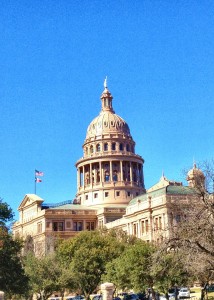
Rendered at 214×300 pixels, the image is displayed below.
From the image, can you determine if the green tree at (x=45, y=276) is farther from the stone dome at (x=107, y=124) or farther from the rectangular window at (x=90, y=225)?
the stone dome at (x=107, y=124)

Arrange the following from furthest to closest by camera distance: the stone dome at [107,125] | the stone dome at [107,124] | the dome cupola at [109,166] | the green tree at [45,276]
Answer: the stone dome at [107,125] → the stone dome at [107,124] → the dome cupola at [109,166] → the green tree at [45,276]

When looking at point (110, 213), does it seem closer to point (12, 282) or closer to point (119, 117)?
point (119, 117)

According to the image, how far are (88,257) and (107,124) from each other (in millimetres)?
71821

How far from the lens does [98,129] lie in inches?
5438

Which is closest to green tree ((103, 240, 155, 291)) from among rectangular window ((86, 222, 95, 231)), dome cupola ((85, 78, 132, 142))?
rectangular window ((86, 222, 95, 231))

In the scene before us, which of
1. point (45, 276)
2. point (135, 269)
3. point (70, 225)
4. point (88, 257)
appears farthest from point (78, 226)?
point (135, 269)

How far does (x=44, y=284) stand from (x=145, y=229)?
37996 mm

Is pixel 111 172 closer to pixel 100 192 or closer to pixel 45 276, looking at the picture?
pixel 100 192

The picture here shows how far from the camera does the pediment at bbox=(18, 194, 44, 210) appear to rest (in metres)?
126

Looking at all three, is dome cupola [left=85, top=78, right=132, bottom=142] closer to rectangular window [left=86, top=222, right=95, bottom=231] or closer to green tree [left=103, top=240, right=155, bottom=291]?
rectangular window [left=86, top=222, right=95, bottom=231]

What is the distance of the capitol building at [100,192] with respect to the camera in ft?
385

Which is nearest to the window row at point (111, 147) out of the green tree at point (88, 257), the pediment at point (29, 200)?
the pediment at point (29, 200)

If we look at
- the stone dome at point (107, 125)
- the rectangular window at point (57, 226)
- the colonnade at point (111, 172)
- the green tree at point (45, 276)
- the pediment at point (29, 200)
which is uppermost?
the stone dome at point (107, 125)

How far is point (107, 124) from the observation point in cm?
13838
